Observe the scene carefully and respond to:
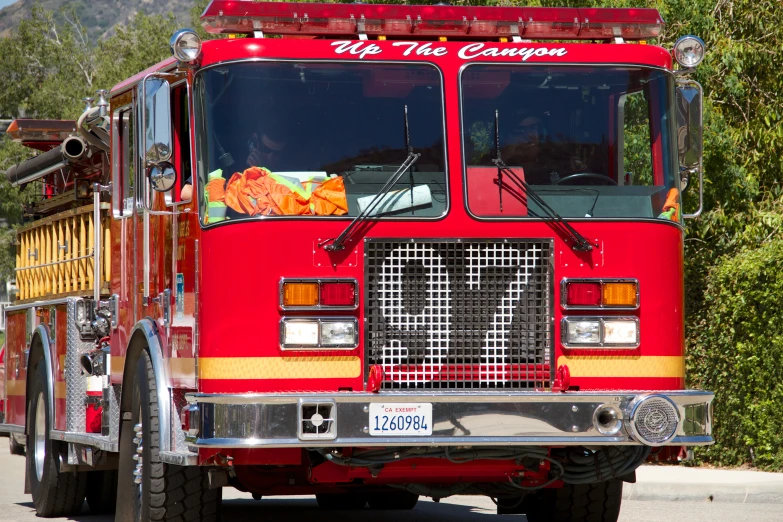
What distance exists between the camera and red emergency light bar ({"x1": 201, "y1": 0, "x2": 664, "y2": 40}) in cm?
752

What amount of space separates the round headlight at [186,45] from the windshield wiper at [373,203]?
3.83ft

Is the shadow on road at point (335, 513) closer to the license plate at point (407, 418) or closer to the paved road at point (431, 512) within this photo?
the paved road at point (431, 512)

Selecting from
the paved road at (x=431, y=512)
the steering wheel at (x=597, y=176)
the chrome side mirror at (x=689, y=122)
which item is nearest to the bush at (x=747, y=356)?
the paved road at (x=431, y=512)

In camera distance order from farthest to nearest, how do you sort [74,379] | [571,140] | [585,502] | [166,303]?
[74,379] < [585,502] < [166,303] < [571,140]

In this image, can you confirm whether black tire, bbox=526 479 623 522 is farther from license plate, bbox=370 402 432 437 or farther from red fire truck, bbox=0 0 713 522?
license plate, bbox=370 402 432 437

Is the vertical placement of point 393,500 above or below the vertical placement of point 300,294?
below

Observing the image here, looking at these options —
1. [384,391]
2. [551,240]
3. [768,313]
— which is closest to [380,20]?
[551,240]

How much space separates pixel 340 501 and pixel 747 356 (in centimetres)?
481

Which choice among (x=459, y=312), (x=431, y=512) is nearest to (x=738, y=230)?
(x=431, y=512)

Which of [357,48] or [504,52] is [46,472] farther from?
[504,52]

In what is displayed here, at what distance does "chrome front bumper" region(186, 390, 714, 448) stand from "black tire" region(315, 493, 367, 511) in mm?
4259

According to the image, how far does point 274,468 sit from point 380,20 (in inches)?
100

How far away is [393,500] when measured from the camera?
11211 millimetres

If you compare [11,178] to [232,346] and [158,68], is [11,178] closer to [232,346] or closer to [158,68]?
[158,68]
